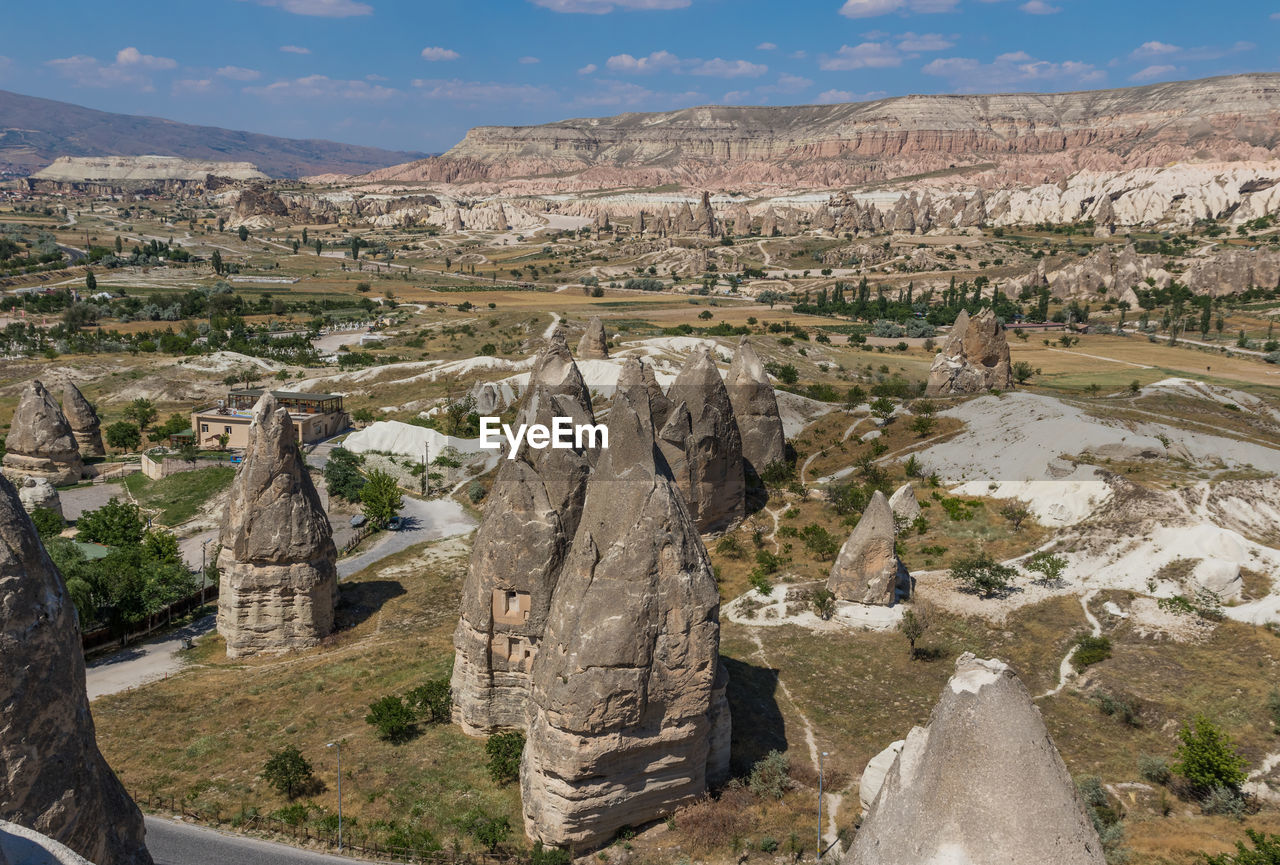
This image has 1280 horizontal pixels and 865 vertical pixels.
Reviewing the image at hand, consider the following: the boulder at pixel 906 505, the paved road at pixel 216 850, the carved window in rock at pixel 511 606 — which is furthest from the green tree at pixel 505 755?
the boulder at pixel 906 505

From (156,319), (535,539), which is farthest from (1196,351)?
(156,319)

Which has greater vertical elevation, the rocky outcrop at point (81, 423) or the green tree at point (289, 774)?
the rocky outcrop at point (81, 423)

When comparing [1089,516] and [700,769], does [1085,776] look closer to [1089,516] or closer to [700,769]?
[700,769]

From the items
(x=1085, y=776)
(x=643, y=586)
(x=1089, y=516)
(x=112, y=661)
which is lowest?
(x=112, y=661)

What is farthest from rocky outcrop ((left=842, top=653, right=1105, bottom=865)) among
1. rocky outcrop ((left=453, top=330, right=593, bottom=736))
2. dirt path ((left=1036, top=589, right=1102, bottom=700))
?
dirt path ((left=1036, top=589, right=1102, bottom=700))

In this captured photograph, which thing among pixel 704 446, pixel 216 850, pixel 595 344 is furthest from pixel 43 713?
pixel 595 344

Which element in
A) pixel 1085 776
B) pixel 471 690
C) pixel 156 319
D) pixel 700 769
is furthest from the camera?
pixel 156 319

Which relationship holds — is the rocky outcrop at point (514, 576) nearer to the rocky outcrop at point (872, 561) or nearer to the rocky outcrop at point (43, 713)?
the rocky outcrop at point (43, 713)
